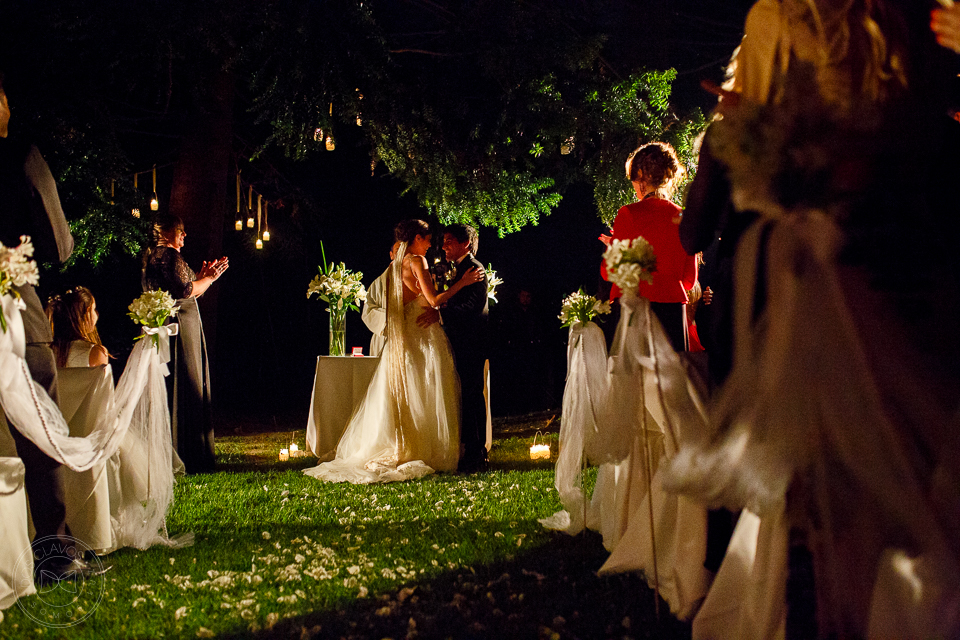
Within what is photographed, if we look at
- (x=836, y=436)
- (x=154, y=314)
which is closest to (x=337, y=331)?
(x=154, y=314)

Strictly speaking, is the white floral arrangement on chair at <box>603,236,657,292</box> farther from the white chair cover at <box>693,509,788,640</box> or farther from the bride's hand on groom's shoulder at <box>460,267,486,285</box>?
the bride's hand on groom's shoulder at <box>460,267,486,285</box>

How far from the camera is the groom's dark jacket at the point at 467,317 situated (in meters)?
7.01

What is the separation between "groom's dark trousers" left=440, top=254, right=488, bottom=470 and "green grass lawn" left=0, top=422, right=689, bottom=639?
1.40 m

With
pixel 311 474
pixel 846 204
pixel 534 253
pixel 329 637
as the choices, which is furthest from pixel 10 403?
pixel 534 253

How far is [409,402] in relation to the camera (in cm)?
695

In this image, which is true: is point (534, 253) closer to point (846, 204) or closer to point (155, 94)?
point (155, 94)

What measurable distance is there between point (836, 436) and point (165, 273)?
609 cm

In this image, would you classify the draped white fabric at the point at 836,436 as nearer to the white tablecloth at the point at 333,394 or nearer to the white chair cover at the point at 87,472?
the white chair cover at the point at 87,472

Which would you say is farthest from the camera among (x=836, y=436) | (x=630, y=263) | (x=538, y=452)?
(x=538, y=452)

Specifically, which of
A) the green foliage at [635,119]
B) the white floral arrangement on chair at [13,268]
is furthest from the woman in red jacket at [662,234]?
the green foliage at [635,119]

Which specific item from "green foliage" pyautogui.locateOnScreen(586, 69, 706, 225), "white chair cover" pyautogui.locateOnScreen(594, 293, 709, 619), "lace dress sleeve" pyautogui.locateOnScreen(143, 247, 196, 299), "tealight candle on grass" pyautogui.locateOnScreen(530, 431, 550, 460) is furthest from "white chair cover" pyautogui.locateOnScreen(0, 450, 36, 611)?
"green foliage" pyautogui.locateOnScreen(586, 69, 706, 225)

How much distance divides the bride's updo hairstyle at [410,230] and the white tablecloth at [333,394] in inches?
60.2

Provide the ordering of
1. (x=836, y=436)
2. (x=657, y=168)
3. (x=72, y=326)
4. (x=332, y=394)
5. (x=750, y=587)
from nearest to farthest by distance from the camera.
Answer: (x=836, y=436) → (x=750, y=587) → (x=657, y=168) → (x=72, y=326) → (x=332, y=394)

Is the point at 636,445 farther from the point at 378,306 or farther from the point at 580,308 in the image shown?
the point at 378,306
